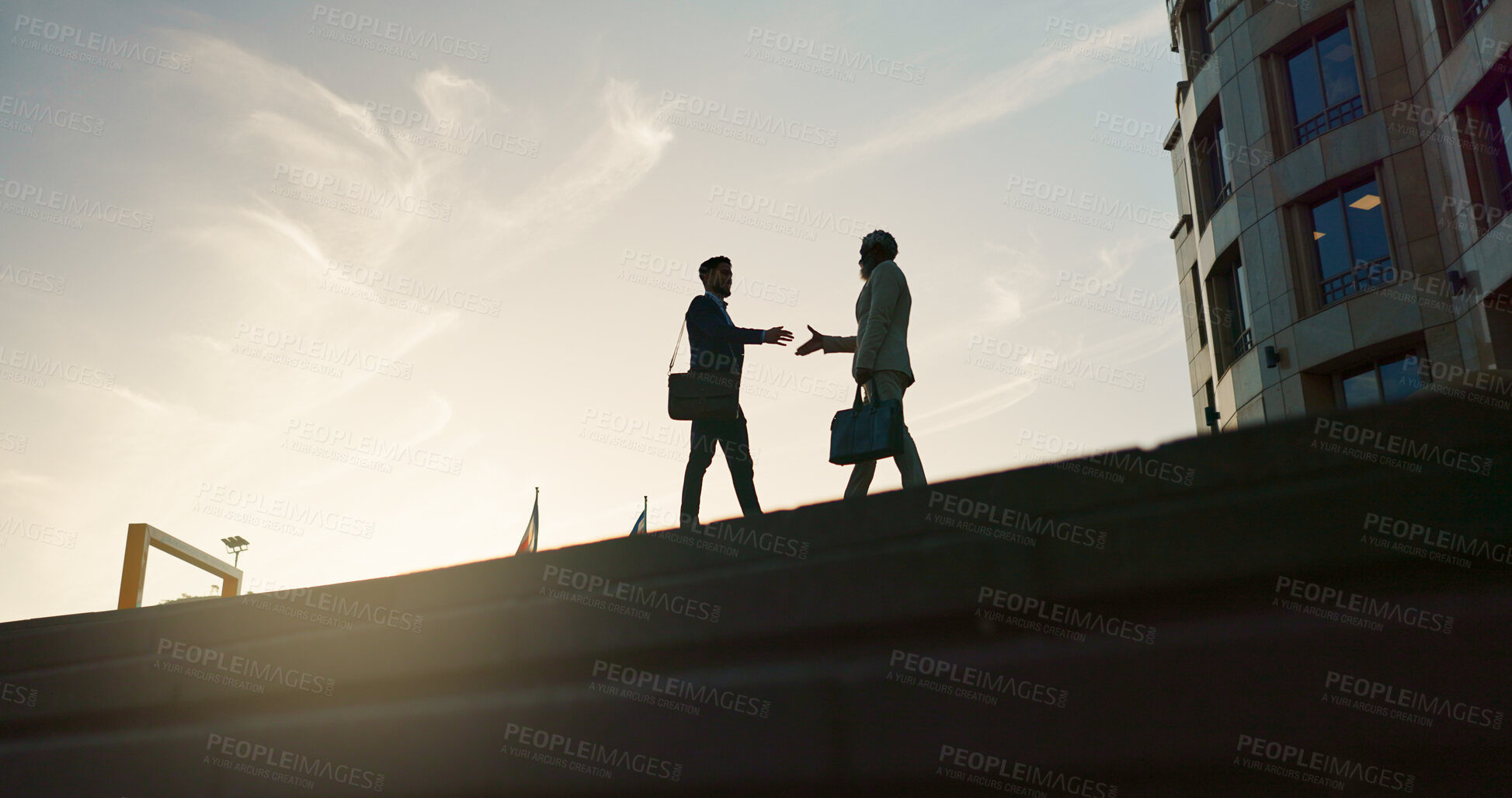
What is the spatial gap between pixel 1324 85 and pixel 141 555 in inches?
686

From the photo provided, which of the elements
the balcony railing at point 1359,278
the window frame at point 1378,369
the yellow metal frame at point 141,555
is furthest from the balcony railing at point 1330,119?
the yellow metal frame at point 141,555

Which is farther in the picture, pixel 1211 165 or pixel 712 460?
pixel 1211 165

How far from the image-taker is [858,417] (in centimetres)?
552

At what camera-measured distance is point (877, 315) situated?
18.8 feet

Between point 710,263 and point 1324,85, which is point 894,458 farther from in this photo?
point 1324,85

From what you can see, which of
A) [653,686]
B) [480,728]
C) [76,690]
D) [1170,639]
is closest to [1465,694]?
[1170,639]

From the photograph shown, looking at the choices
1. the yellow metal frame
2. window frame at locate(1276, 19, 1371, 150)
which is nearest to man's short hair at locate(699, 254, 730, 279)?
the yellow metal frame

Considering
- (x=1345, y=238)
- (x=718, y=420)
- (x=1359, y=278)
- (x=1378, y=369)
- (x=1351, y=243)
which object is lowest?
(x=718, y=420)

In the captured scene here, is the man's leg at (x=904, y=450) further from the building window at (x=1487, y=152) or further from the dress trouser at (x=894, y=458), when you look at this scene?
the building window at (x=1487, y=152)

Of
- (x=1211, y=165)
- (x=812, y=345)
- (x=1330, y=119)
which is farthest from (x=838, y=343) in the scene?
(x=1211, y=165)

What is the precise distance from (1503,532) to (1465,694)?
43 centimetres

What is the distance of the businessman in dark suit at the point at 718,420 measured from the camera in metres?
5.94

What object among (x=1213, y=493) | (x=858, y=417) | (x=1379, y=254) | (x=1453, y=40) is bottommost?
(x=1213, y=493)

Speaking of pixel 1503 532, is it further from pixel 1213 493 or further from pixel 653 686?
pixel 653 686
